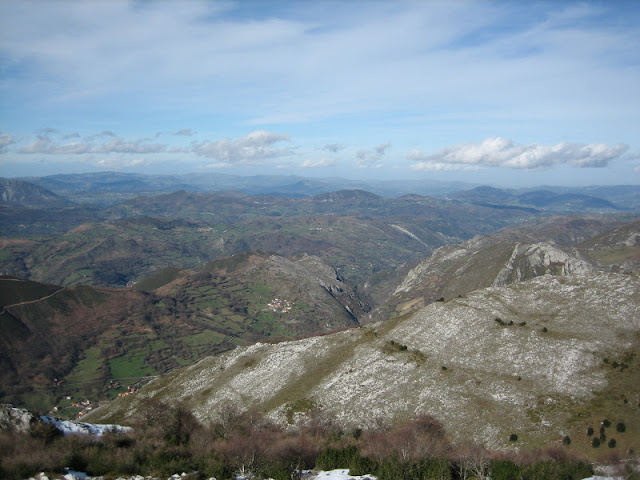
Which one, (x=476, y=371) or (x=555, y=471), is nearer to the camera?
(x=555, y=471)

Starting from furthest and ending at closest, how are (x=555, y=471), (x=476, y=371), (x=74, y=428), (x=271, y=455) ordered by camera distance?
1. (x=476, y=371)
2. (x=74, y=428)
3. (x=271, y=455)
4. (x=555, y=471)

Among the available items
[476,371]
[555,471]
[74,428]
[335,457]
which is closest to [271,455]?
[335,457]

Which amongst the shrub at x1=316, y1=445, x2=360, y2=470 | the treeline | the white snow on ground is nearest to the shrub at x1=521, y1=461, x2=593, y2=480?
the treeline

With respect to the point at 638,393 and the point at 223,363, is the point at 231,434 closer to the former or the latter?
the point at 223,363

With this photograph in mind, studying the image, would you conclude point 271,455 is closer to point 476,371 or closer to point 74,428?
point 74,428

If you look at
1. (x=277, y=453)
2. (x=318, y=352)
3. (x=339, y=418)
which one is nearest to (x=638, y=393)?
(x=339, y=418)

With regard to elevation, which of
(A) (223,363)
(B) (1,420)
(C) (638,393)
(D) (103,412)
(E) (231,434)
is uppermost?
(B) (1,420)
